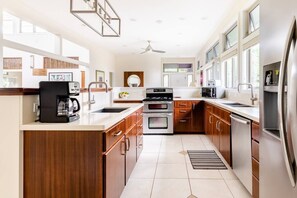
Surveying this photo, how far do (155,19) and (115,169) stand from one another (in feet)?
15.3

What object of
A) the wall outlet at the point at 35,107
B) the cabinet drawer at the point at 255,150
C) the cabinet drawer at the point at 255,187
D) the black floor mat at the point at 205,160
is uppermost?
the wall outlet at the point at 35,107

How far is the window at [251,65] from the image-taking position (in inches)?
150

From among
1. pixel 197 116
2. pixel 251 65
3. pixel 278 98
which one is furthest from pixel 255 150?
pixel 197 116

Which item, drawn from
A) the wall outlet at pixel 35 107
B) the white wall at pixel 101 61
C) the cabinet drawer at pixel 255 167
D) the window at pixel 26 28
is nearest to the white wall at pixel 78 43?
the white wall at pixel 101 61

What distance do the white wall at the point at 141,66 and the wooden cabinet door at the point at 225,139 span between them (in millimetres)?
8314

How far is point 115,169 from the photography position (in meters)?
2.05

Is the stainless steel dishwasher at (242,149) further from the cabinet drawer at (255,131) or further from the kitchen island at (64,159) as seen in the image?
the kitchen island at (64,159)

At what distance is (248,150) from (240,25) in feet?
9.22

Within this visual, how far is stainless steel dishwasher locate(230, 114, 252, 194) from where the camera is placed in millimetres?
2328

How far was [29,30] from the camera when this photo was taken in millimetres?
6719

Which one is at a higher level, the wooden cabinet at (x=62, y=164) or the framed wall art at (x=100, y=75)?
the framed wall art at (x=100, y=75)

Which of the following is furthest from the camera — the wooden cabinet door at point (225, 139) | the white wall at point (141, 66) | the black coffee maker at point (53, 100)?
the white wall at point (141, 66)

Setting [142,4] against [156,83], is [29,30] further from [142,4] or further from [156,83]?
[156,83]

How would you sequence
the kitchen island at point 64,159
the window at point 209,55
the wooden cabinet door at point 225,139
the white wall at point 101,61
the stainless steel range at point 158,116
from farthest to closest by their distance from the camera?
the white wall at point 101,61 < the window at point 209,55 < the stainless steel range at point 158,116 < the wooden cabinet door at point 225,139 < the kitchen island at point 64,159
